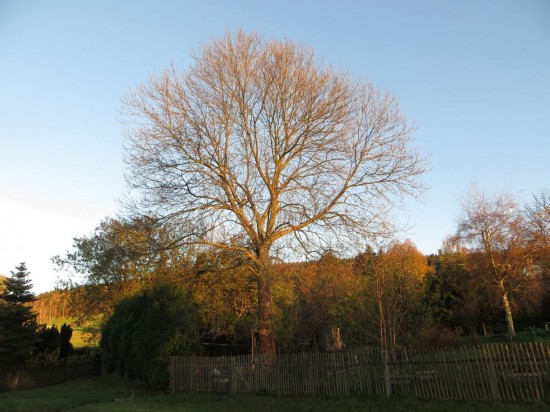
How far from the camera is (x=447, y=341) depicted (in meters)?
24.0

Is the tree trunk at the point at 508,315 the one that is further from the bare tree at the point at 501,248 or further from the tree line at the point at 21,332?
the tree line at the point at 21,332

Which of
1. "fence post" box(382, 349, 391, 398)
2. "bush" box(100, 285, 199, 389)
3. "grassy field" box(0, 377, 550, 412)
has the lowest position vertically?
"grassy field" box(0, 377, 550, 412)

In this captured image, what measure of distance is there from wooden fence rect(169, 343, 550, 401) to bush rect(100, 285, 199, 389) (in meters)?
0.75

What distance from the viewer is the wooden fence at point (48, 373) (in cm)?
2323

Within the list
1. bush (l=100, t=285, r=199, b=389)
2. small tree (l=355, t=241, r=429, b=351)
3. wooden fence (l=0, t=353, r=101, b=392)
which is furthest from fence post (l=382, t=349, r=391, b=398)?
wooden fence (l=0, t=353, r=101, b=392)

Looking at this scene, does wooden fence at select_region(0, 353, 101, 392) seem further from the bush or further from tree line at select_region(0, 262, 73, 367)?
the bush

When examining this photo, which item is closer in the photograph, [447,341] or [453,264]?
[447,341]

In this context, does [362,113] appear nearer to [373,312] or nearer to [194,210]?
[194,210]

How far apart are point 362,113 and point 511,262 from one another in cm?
2809

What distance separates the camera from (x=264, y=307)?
59.2 ft

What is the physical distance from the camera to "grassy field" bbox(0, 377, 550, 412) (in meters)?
10.9

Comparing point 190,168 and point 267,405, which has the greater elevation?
point 190,168

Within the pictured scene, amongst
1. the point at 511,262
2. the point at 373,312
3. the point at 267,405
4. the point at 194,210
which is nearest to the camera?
the point at 267,405

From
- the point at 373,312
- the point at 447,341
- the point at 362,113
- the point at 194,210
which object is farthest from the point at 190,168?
the point at 447,341
